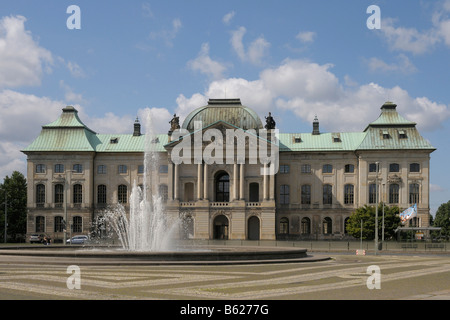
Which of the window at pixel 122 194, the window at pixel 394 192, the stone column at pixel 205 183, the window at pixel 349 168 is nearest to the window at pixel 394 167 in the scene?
the window at pixel 394 192

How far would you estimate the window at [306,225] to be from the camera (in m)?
98.2

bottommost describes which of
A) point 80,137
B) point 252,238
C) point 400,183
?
point 252,238

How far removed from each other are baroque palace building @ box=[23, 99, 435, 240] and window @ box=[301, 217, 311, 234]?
17 cm

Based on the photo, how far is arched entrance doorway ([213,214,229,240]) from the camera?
310 ft

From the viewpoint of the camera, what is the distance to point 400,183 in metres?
94.6

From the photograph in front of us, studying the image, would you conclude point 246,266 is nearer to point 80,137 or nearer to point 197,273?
point 197,273

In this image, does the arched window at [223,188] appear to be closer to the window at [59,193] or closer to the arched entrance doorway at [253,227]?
the arched entrance doorway at [253,227]

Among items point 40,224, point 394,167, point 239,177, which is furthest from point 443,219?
point 40,224

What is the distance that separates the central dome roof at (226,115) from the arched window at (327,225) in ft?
61.2

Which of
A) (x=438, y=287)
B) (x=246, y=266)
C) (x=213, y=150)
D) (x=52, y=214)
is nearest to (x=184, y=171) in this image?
(x=213, y=150)

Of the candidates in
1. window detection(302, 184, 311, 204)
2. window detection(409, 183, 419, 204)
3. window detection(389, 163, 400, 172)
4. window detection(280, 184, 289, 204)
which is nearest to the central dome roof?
window detection(280, 184, 289, 204)

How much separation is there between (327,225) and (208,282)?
7493 centimetres

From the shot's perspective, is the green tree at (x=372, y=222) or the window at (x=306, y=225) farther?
the window at (x=306, y=225)
